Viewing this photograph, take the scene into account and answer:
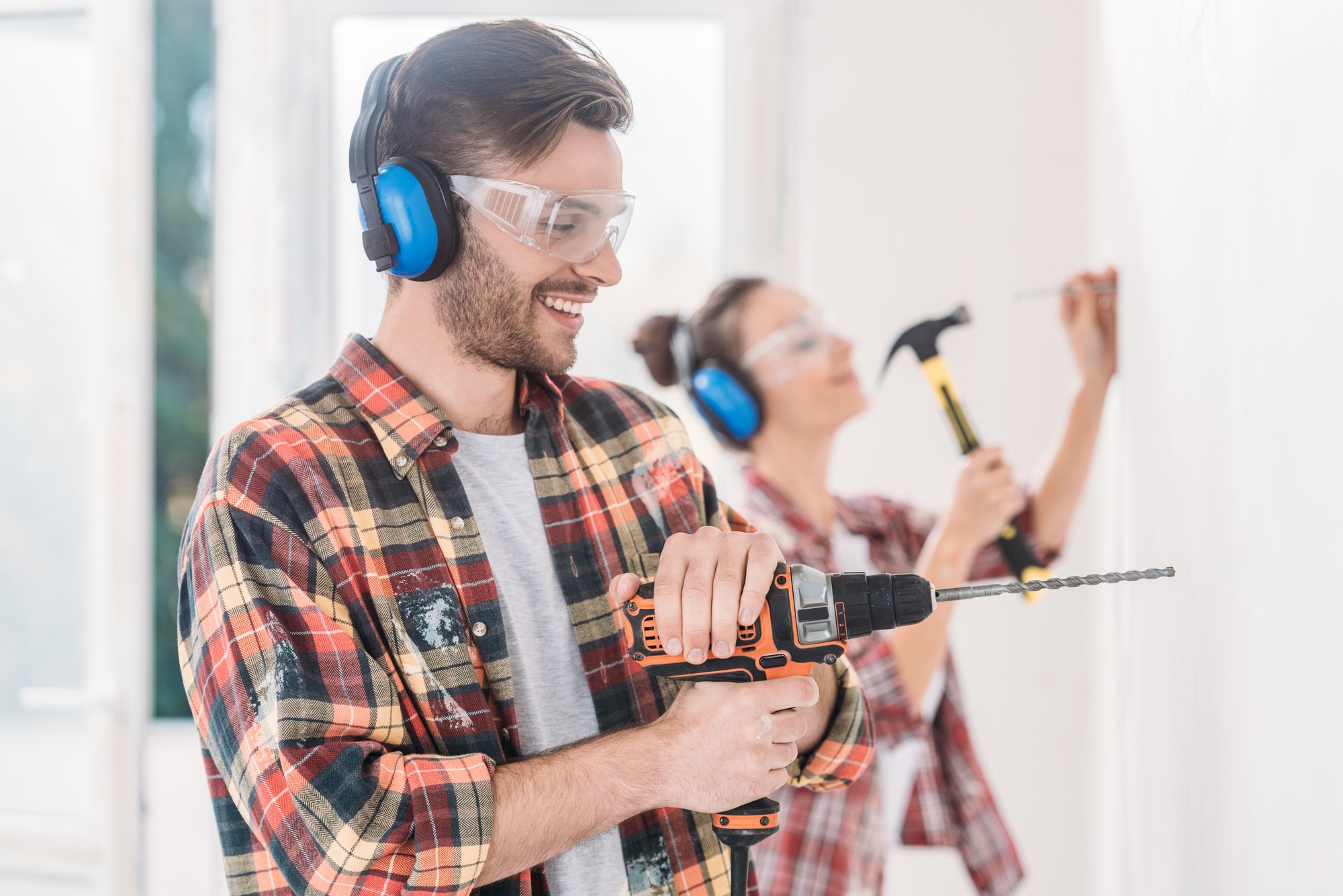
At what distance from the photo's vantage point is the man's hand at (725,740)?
0.85 meters

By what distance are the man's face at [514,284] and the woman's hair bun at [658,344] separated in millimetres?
790

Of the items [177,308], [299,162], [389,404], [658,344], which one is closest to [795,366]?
[658,344]

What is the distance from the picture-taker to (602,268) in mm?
1079

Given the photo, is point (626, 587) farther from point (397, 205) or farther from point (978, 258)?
point (978, 258)

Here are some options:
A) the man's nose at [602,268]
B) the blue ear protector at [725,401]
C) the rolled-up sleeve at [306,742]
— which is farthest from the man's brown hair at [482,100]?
the blue ear protector at [725,401]

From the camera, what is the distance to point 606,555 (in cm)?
103

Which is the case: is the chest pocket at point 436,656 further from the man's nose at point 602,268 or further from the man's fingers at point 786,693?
the man's nose at point 602,268

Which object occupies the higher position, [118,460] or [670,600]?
[118,460]

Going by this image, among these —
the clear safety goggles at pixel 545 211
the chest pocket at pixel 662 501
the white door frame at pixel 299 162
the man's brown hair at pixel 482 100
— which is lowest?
the chest pocket at pixel 662 501

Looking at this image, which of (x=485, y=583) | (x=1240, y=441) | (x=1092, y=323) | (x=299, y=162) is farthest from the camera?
(x=299, y=162)

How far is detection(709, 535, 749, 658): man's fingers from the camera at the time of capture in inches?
32.3

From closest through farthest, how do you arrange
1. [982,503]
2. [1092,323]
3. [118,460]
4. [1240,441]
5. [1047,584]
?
[1240,441], [1047,584], [1092,323], [982,503], [118,460]

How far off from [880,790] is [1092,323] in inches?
31.0

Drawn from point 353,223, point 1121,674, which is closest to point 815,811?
point 1121,674
